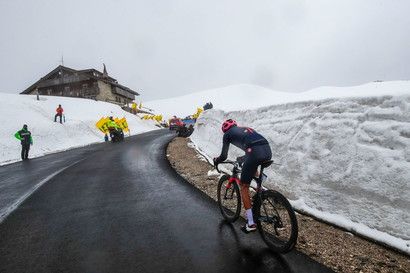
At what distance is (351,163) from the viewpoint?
5465 millimetres

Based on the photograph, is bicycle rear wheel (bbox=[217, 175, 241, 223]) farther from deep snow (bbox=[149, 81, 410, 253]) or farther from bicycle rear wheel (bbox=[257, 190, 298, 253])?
deep snow (bbox=[149, 81, 410, 253])

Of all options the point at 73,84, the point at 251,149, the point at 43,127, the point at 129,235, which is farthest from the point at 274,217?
the point at 73,84

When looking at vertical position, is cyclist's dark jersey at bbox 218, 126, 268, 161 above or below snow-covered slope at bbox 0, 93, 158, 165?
above

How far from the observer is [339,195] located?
18.3ft

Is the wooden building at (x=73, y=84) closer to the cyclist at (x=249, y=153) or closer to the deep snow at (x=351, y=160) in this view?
the deep snow at (x=351, y=160)

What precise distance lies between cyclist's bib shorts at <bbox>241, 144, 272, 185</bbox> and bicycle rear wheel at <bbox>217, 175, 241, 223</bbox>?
2.87 feet

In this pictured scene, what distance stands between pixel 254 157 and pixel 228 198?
153 centimetres

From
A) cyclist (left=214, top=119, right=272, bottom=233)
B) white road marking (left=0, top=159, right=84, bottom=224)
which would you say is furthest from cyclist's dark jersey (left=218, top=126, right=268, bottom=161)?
white road marking (left=0, top=159, right=84, bottom=224)

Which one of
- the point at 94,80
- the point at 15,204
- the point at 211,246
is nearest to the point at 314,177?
the point at 211,246

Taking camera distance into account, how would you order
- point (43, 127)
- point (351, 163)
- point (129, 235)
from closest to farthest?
point (129, 235) < point (351, 163) < point (43, 127)

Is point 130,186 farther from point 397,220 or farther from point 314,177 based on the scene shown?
point 397,220

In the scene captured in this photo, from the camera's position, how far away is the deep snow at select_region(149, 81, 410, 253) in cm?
468

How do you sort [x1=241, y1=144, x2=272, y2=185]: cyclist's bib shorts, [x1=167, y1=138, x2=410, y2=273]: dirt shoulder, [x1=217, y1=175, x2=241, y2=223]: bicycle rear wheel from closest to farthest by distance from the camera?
[x1=167, y1=138, x2=410, y2=273]: dirt shoulder < [x1=241, y1=144, x2=272, y2=185]: cyclist's bib shorts < [x1=217, y1=175, x2=241, y2=223]: bicycle rear wheel

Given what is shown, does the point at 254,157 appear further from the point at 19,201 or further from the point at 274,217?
the point at 19,201
